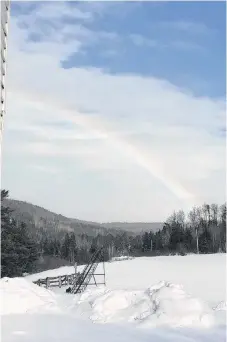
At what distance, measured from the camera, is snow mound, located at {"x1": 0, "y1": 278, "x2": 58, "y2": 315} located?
52.9 ft

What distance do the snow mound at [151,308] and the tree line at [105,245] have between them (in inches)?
816

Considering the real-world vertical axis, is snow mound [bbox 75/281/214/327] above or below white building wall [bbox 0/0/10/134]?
below

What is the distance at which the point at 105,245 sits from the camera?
112125mm

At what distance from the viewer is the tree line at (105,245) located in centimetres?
4162

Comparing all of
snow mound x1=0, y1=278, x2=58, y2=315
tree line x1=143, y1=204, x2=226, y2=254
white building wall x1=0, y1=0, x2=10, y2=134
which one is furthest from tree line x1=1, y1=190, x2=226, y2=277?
white building wall x1=0, y1=0, x2=10, y2=134

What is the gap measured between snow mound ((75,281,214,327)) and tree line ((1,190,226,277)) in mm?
20737

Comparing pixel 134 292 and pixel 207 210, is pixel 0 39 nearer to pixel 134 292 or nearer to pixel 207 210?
pixel 134 292

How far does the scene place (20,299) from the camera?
16.8 m

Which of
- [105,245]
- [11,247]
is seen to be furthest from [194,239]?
[11,247]

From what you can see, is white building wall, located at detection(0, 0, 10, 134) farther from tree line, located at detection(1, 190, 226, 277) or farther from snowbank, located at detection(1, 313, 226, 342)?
tree line, located at detection(1, 190, 226, 277)

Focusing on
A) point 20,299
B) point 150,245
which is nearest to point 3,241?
point 20,299

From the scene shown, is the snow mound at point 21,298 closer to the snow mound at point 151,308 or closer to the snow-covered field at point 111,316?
the snow-covered field at point 111,316

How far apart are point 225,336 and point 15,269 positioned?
108 ft

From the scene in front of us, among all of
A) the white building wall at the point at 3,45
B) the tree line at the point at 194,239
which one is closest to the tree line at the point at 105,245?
the tree line at the point at 194,239
